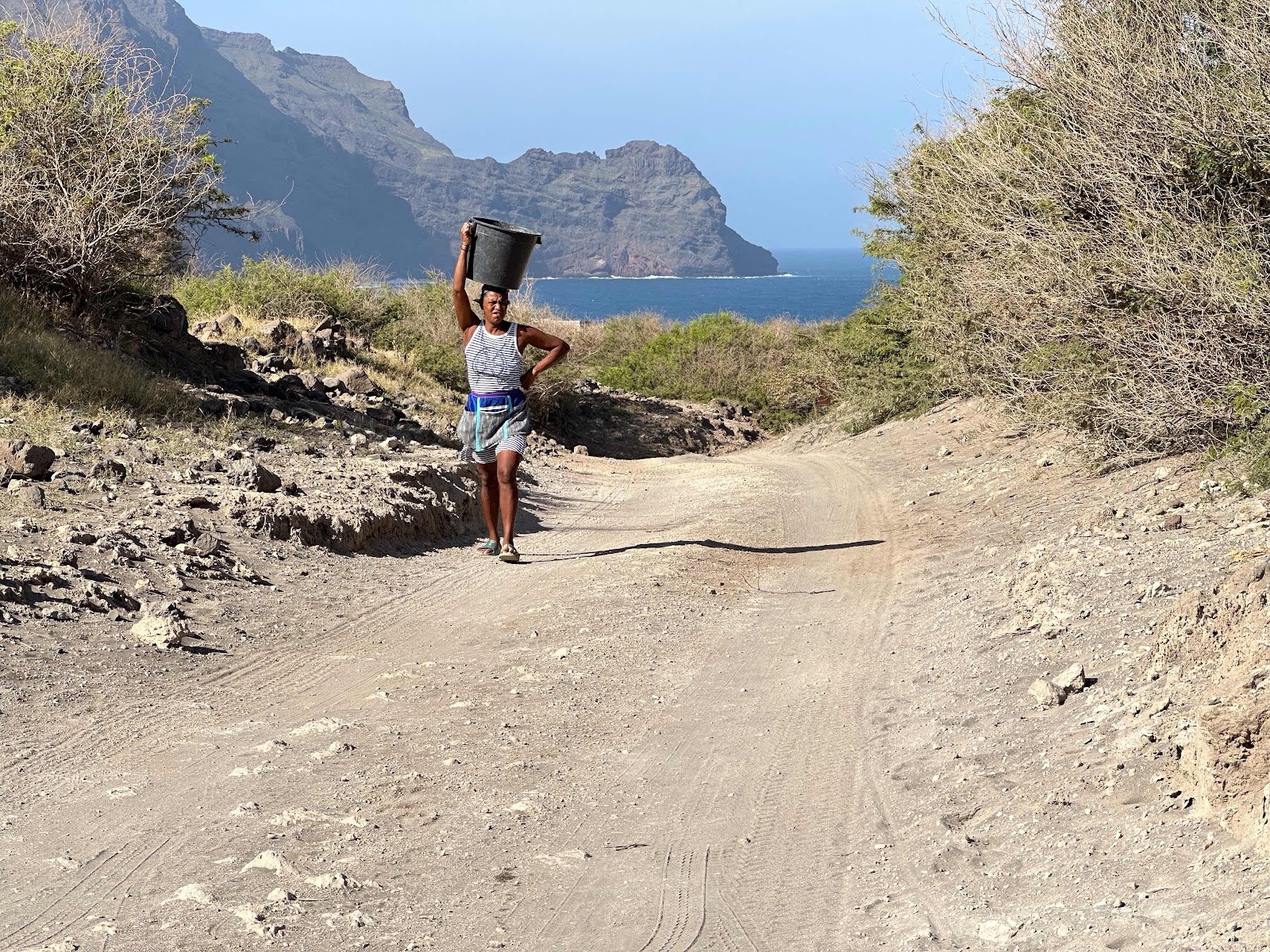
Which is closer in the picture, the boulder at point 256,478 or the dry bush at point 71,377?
the boulder at point 256,478

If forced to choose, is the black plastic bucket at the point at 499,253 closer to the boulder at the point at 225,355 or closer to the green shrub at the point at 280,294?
the boulder at the point at 225,355

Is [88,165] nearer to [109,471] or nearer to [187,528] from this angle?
[109,471]

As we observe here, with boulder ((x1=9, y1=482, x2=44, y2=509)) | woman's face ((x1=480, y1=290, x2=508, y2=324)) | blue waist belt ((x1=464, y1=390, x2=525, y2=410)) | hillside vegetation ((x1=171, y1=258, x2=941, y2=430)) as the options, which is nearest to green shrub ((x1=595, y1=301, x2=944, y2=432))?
hillside vegetation ((x1=171, y1=258, x2=941, y2=430))

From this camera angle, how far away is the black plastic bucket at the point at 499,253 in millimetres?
7777

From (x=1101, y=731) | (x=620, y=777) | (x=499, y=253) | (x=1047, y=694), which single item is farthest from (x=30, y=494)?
(x=1101, y=731)

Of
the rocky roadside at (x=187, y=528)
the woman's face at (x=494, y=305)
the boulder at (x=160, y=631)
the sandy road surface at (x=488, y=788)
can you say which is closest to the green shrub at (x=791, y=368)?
the rocky roadside at (x=187, y=528)

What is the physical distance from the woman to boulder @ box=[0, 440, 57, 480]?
281 cm

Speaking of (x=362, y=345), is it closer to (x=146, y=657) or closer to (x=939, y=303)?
(x=939, y=303)

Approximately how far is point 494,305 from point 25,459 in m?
3.31

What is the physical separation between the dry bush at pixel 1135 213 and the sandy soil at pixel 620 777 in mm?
A: 2388

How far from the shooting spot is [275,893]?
11.7ft

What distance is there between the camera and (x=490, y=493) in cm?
898

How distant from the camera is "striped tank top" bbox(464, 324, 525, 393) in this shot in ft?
26.8

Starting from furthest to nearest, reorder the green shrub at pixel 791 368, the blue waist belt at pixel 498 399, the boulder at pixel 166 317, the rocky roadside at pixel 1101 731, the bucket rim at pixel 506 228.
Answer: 1. the green shrub at pixel 791 368
2. the boulder at pixel 166 317
3. the blue waist belt at pixel 498 399
4. the bucket rim at pixel 506 228
5. the rocky roadside at pixel 1101 731
